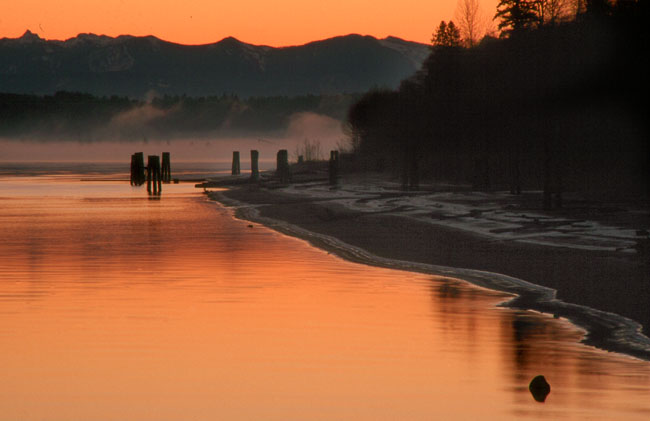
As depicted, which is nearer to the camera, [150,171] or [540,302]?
[540,302]

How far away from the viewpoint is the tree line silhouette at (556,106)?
43.0 metres

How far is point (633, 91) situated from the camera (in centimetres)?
4253

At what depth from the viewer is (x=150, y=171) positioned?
265ft

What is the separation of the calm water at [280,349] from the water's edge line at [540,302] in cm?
40

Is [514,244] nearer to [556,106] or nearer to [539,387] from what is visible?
[556,106]

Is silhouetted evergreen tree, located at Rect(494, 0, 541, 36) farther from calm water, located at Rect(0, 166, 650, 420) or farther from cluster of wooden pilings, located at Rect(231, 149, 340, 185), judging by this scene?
calm water, located at Rect(0, 166, 650, 420)

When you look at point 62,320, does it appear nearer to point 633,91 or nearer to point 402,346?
point 402,346

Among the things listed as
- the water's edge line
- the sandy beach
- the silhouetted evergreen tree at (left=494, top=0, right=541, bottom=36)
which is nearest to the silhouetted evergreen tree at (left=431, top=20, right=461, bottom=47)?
the silhouetted evergreen tree at (left=494, top=0, right=541, bottom=36)

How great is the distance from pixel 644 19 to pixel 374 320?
94.6 ft

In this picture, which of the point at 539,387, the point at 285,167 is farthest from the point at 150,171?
the point at 539,387

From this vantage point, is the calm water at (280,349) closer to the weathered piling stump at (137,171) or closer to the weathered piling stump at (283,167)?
the weathered piling stump at (283,167)

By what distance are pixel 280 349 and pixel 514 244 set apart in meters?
16.1

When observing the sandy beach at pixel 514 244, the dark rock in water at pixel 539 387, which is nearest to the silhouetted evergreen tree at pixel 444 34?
the sandy beach at pixel 514 244

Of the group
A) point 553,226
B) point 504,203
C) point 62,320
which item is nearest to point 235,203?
point 504,203
